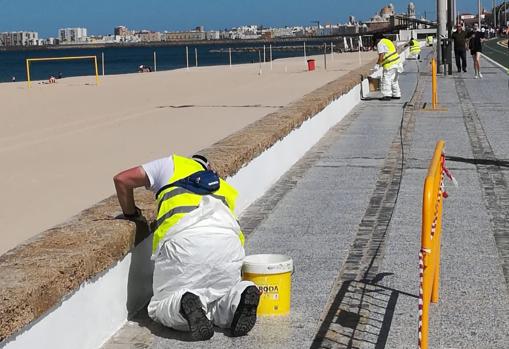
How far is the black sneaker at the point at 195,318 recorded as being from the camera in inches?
206

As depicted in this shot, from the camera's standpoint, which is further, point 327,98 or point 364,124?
point 364,124

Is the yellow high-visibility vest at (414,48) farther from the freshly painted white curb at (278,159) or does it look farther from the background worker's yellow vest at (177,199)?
the background worker's yellow vest at (177,199)

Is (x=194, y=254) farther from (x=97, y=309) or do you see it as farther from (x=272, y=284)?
(x=97, y=309)

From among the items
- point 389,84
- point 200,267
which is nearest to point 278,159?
point 200,267

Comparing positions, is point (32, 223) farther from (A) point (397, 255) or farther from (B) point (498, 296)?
(B) point (498, 296)

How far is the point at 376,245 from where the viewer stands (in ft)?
24.3

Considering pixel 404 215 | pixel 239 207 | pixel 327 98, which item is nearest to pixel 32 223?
pixel 239 207

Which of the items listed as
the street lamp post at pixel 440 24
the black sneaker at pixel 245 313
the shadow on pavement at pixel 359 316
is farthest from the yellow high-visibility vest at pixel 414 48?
the black sneaker at pixel 245 313

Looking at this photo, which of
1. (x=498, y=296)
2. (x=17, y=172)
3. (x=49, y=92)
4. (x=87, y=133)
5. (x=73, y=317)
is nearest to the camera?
(x=73, y=317)

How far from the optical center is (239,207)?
345 inches

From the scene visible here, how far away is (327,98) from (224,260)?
32.6ft

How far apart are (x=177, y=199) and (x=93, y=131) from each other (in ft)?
44.7

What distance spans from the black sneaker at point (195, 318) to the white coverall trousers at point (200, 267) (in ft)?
0.32

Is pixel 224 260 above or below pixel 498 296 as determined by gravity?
above
